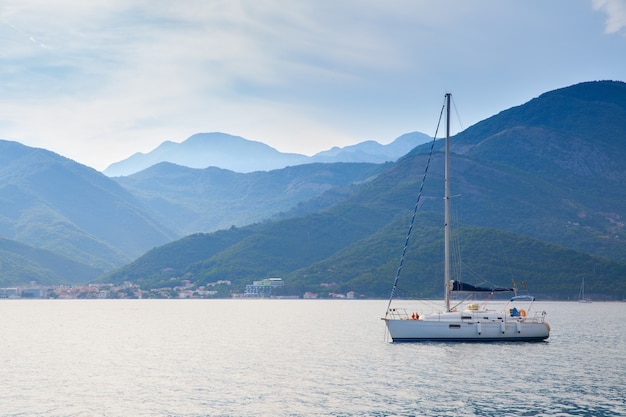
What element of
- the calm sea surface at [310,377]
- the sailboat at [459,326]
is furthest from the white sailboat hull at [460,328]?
the calm sea surface at [310,377]

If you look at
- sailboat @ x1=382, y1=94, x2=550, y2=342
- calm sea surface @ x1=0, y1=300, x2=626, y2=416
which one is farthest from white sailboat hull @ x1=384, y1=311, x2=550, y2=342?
calm sea surface @ x1=0, y1=300, x2=626, y2=416

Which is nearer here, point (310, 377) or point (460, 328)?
point (310, 377)

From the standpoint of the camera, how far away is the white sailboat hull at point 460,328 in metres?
88.9

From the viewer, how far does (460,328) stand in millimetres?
89438

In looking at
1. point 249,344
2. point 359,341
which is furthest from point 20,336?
point 359,341

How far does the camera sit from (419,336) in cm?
8944

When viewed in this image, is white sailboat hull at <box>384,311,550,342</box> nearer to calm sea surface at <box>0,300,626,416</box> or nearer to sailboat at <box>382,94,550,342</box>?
sailboat at <box>382,94,550,342</box>

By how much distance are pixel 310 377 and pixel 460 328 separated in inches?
1119

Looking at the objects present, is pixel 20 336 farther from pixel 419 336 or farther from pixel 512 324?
pixel 512 324

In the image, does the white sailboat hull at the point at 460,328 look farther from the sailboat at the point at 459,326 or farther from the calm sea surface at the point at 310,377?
the calm sea surface at the point at 310,377

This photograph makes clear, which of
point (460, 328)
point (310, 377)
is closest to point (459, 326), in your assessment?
point (460, 328)

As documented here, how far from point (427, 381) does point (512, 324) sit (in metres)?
31.5

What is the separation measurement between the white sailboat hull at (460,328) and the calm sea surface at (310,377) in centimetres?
123

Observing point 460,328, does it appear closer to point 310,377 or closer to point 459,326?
point 459,326
